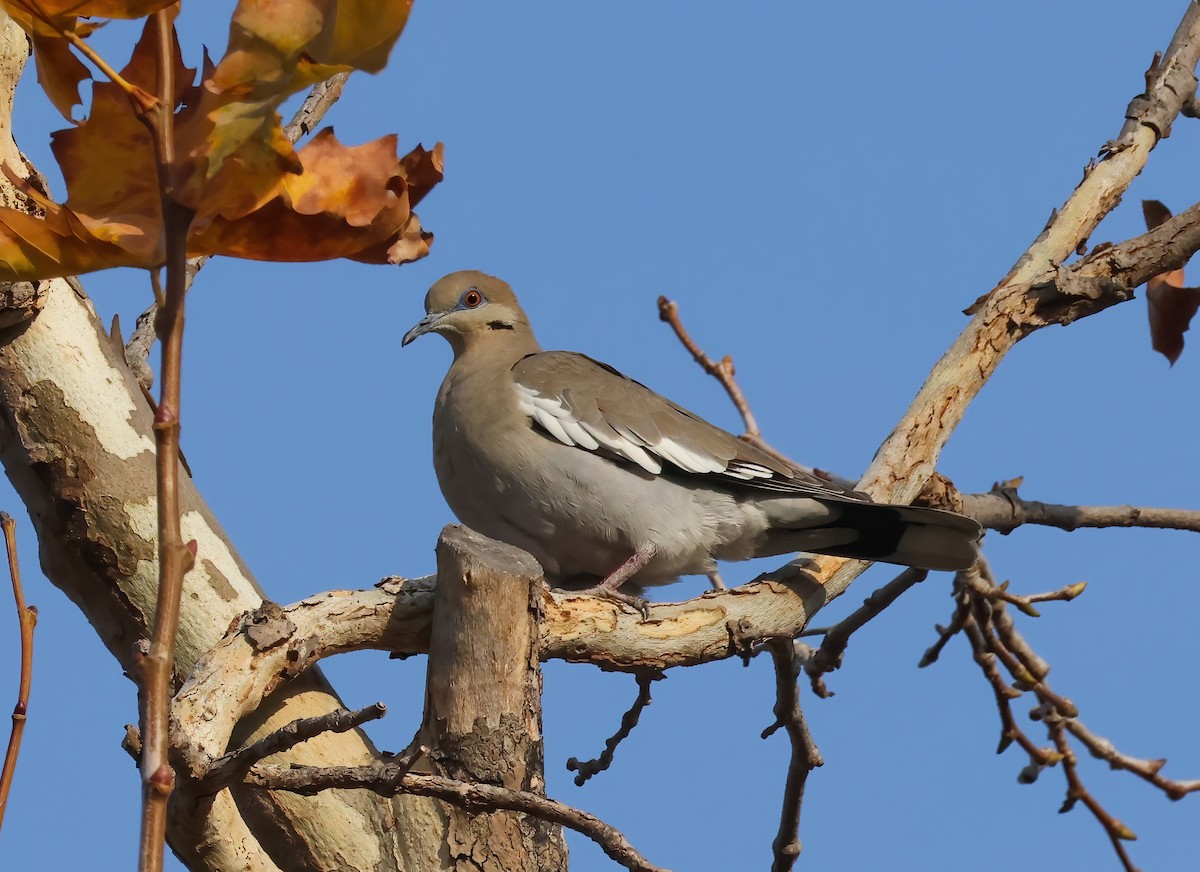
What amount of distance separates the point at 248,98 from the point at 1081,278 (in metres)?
3.57

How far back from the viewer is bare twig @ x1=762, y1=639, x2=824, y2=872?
152 inches

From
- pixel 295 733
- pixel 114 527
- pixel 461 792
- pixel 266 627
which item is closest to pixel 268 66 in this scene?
pixel 295 733

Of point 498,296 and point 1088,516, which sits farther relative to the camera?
point 498,296

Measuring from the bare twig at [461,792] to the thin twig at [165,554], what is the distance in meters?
0.79

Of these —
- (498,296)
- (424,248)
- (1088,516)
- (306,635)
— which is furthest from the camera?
(498,296)

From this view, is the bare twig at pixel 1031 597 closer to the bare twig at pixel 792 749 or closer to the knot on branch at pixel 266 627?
the bare twig at pixel 792 749

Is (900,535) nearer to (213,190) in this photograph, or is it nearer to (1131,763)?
(1131,763)

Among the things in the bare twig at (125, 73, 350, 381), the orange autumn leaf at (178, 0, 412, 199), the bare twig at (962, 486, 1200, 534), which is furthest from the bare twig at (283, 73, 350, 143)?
the orange autumn leaf at (178, 0, 412, 199)

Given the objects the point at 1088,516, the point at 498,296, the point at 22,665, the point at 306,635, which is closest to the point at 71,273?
the point at 22,665

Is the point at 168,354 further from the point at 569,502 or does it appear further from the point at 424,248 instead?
the point at 569,502

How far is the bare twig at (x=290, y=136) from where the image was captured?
3744 millimetres

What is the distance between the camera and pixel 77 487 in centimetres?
306

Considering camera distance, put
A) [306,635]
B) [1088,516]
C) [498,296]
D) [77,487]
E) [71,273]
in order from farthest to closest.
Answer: [498,296] → [1088,516] → [77,487] → [306,635] → [71,273]

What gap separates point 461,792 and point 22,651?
2.24 ft
